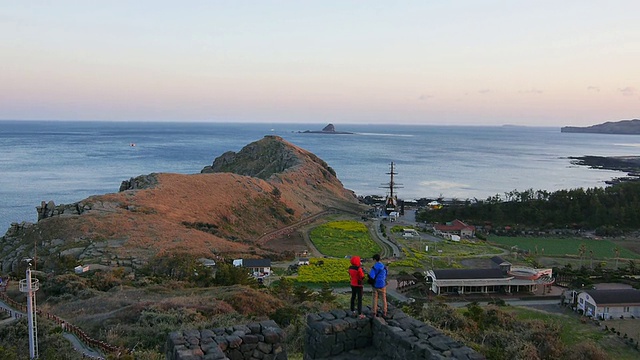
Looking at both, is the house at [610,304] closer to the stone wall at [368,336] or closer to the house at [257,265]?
the house at [257,265]

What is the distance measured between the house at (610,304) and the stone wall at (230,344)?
23382mm

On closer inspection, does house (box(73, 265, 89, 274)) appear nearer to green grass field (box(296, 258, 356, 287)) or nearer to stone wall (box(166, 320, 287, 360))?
green grass field (box(296, 258, 356, 287))

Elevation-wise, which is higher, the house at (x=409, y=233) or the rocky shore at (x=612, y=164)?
the rocky shore at (x=612, y=164)

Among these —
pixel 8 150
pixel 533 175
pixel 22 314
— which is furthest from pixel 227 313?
pixel 8 150

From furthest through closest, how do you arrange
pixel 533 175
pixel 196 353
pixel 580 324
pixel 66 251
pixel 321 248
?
pixel 533 175, pixel 321 248, pixel 66 251, pixel 580 324, pixel 196 353

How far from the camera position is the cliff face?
98.7 ft

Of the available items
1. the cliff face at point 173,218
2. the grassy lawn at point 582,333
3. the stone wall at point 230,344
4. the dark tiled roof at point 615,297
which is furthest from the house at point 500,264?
the stone wall at point 230,344

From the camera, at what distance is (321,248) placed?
40.2m

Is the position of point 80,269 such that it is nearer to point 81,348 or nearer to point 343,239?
point 81,348

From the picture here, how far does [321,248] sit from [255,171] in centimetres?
4152

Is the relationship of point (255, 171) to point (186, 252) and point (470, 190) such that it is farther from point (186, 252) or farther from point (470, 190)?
point (186, 252)

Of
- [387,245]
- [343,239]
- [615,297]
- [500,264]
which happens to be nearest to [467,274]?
[500,264]

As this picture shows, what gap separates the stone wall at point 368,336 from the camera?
809 centimetres

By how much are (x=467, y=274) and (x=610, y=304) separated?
8.02 m
